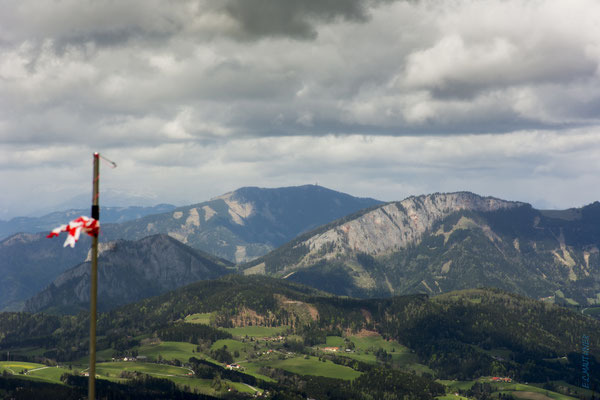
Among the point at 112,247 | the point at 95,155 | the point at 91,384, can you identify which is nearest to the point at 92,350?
the point at 91,384

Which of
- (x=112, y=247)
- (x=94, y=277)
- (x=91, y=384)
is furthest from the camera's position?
(x=112, y=247)

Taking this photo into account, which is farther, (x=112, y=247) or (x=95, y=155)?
(x=112, y=247)

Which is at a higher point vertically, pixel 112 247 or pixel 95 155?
pixel 95 155

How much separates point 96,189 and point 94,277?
634 cm

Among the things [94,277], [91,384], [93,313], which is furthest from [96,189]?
[91,384]

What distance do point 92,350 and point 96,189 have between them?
12.5 metres

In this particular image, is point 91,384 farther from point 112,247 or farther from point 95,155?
point 95,155

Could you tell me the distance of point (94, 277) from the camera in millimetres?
38250

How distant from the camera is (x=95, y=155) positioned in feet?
128

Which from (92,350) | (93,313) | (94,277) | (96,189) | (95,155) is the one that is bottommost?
(92,350)

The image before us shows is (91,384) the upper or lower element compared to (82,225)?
lower

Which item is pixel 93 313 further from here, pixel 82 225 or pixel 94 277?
pixel 82 225

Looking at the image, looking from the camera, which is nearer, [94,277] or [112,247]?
[94,277]

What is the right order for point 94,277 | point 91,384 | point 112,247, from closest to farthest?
point 94,277 → point 91,384 → point 112,247
